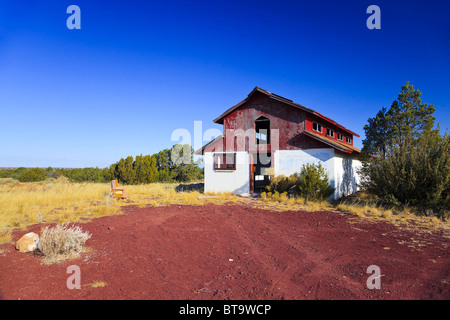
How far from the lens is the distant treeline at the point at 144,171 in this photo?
2505 cm

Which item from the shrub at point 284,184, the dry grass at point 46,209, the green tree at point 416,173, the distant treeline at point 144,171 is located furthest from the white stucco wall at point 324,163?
the distant treeline at point 144,171

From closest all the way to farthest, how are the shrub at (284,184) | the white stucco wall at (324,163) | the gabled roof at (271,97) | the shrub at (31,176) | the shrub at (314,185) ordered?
the shrub at (314,185) < the white stucco wall at (324,163) < the shrub at (284,184) < the gabled roof at (271,97) < the shrub at (31,176)

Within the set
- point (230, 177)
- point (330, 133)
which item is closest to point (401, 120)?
point (330, 133)

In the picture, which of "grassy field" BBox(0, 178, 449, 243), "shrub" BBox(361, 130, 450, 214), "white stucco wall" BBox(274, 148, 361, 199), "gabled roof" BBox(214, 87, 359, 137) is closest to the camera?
"grassy field" BBox(0, 178, 449, 243)

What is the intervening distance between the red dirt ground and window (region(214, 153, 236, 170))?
344 inches

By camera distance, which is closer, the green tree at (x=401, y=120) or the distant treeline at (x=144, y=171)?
the green tree at (x=401, y=120)

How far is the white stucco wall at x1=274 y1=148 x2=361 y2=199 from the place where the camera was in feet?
46.8

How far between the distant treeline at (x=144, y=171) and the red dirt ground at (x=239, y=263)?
17324 millimetres

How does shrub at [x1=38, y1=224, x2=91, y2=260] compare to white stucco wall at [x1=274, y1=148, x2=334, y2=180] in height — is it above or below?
below

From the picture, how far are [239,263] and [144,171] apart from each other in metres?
21.7

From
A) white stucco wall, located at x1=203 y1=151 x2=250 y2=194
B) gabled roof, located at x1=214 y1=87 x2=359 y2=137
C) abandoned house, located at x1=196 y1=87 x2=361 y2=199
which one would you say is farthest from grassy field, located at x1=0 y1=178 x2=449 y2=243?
gabled roof, located at x1=214 y1=87 x2=359 y2=137

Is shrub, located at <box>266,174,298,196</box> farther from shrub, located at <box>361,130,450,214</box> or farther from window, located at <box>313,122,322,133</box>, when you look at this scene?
shrub, located at <box>361,130,450,214</box>

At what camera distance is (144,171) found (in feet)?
82.6

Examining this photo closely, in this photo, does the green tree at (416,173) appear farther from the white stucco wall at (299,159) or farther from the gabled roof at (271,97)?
the gabled roof at (271,97)
